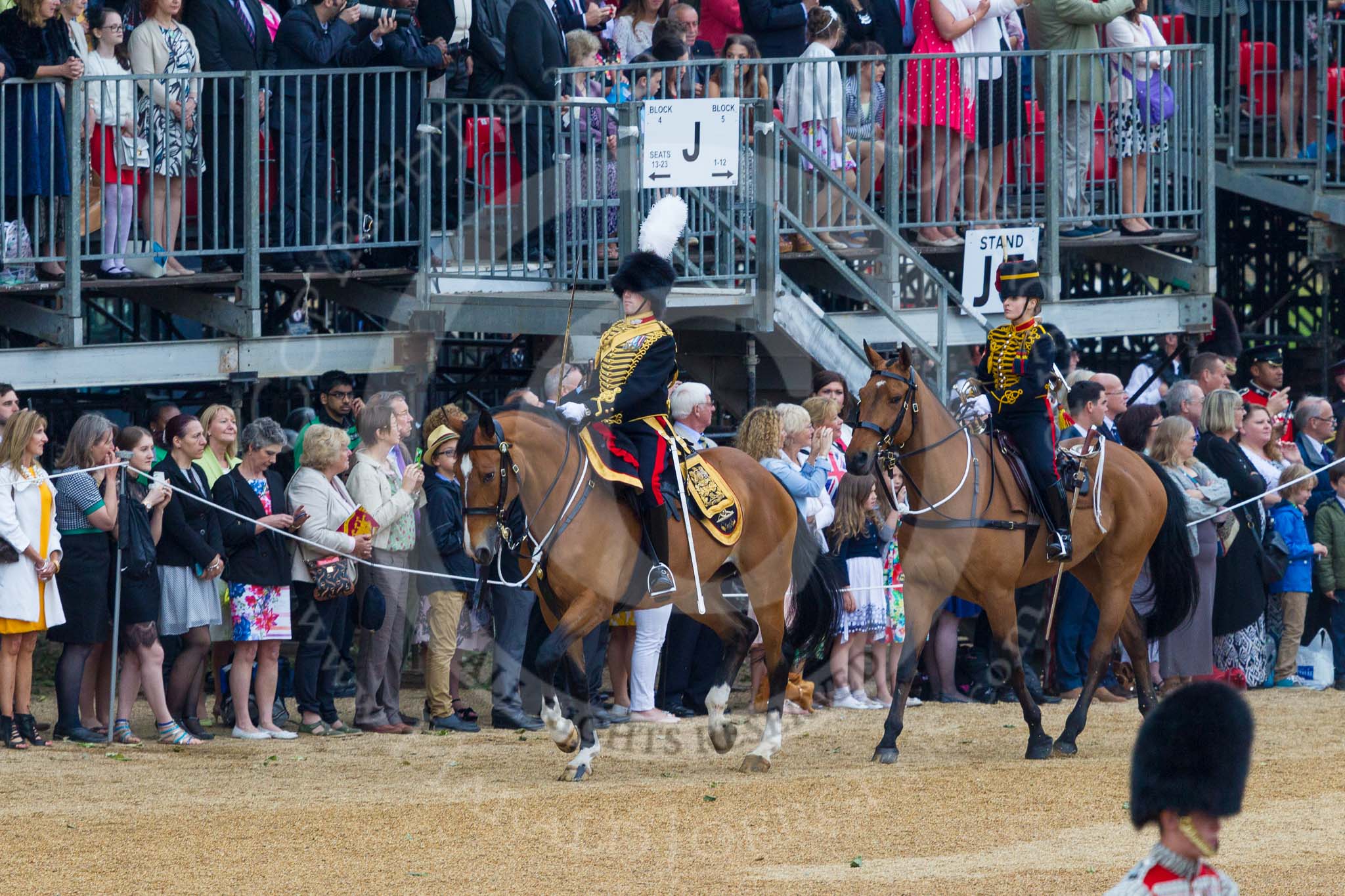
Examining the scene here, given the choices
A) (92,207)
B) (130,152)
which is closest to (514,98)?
(130,152)

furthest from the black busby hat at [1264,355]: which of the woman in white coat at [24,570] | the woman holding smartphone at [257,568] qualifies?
the woman in white coat at [24,570]

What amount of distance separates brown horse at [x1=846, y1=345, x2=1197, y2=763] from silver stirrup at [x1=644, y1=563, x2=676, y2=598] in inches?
40.7

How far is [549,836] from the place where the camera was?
27.5ft

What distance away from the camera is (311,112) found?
42.8 ft

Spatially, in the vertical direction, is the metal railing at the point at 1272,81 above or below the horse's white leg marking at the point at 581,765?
above

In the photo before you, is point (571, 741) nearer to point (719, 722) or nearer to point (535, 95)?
point (719, 722)

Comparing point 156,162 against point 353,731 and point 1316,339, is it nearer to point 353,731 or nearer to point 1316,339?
point 353,731

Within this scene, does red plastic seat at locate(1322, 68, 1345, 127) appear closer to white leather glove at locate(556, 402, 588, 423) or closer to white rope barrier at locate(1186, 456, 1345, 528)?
white rope barrier at locate(1186, 456, 1345, 528)

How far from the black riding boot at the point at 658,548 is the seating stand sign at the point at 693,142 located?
3.27 meters

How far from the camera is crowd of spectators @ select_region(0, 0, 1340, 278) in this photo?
1233 cm

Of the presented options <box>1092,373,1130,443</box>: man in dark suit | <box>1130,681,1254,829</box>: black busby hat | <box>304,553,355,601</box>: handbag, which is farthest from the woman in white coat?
<box>1130,681,1254,829</box>: black busby hat

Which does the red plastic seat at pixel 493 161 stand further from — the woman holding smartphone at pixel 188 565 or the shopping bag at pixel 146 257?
the woman holding smartphone at pixel 188 565

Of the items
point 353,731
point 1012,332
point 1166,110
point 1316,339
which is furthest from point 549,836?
point 1316,339

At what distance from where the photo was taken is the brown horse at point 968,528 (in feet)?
33.7
